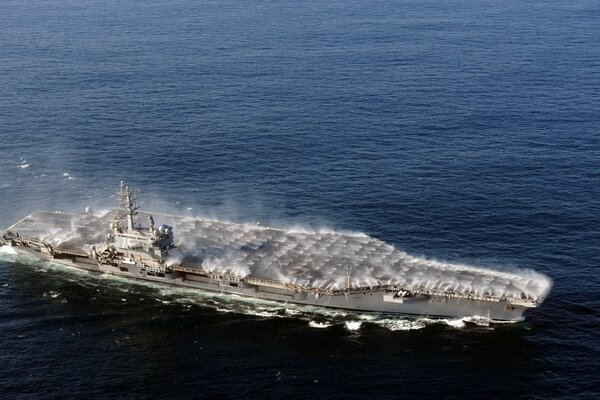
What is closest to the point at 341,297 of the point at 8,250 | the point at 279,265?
the point at 279,265

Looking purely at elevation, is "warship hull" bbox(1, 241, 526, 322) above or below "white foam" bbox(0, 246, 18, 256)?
below

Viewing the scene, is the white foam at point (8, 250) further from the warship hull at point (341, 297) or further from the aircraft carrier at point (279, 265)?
the warship hull at point (341, 297)

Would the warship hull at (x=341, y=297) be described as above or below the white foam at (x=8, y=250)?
below

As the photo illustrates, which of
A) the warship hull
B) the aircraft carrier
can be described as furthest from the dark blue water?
the aircraft carrier

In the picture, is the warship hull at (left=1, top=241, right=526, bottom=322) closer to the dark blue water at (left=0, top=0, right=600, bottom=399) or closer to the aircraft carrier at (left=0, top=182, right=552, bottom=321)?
the aircraft carrier at (left=0, top=182, right=552, bottom=321)

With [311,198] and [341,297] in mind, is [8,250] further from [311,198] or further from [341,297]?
[341,297]

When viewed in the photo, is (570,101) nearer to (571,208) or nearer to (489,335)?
(571,208)

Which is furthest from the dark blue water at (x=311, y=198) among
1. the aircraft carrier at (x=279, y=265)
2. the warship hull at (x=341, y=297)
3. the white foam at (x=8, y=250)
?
the white foam at (x=8, y=250)
